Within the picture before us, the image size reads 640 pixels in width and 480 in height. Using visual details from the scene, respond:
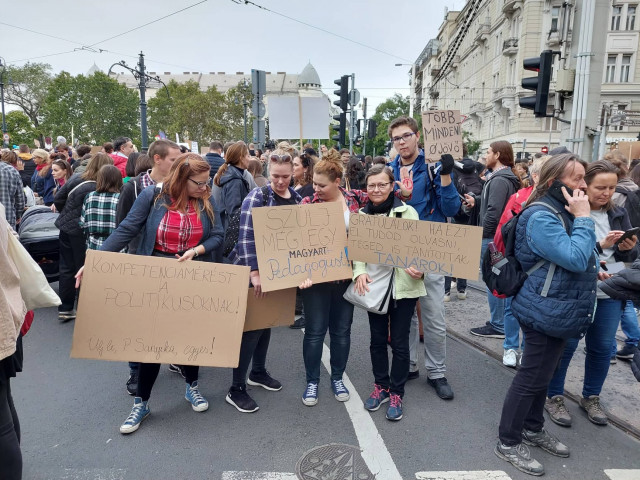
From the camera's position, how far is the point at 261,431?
10.3 feet

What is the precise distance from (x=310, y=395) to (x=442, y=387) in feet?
3.59

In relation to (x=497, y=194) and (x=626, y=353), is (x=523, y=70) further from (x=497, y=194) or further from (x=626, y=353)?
(x=626, y=353)

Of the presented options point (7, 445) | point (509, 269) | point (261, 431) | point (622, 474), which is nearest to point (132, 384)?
point (261, 431)

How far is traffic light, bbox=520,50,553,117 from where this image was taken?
606 cm

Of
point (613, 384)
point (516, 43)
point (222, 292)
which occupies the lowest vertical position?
point (613, 384)

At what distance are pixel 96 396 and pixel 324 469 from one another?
2.04 meters

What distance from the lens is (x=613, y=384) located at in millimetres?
3896

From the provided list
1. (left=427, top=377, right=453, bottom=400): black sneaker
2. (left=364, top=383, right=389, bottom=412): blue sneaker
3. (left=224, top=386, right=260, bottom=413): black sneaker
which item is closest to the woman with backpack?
(left=224, top=386, right=260, bottom=413): black sneaker

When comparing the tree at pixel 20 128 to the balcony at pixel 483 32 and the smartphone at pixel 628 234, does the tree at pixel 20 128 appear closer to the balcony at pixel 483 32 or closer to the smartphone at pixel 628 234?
the balcony at pixel 483 32

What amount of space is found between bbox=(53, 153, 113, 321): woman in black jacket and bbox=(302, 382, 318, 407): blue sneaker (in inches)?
131

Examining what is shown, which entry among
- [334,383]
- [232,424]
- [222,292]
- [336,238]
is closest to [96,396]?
[232,424]

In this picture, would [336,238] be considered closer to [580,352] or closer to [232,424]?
[232,424]

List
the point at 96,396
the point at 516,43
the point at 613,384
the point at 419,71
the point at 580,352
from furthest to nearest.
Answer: the point at 419,71 < the point at 516,43 < the point at 580,352 < the point at 613,384 < the point at 96,396

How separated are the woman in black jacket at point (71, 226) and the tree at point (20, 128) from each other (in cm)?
6138
